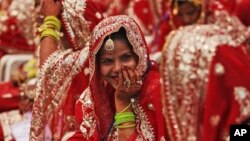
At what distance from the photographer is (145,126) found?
2.82 metres

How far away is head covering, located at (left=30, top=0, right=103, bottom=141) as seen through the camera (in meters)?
3.48

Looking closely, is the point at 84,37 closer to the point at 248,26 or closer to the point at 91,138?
the point at 91,138

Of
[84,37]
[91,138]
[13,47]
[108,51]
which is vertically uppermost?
[13,47]

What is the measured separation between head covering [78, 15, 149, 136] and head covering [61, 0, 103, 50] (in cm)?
57

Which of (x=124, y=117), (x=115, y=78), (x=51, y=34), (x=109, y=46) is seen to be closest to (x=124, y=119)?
(x=124, y=117)

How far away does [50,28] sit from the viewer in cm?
344

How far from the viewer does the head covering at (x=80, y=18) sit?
139 inches

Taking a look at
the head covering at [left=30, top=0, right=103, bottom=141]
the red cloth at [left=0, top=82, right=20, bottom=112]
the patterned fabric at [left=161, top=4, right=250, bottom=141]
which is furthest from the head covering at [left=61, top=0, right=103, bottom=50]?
the red cloth at [left=0, top=82, right=20, bottom=112]

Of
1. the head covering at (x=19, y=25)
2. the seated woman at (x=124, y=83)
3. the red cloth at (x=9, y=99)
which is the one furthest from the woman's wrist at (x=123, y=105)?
the head covering at (x=19, y=25)

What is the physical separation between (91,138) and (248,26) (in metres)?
2.06

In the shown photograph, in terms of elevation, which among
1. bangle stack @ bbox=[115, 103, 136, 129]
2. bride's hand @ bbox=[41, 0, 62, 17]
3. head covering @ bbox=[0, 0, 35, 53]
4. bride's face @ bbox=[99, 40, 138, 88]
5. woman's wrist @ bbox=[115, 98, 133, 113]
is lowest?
bangle stack @ bbox=[115, 103, 136, 129]

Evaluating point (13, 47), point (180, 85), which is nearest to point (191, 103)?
point (180, 85)

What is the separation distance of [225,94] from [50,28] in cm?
127

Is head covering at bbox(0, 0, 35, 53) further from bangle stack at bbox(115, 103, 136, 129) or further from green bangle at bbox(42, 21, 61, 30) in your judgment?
bangle stack at bbox(115, 103, 136, 129)
